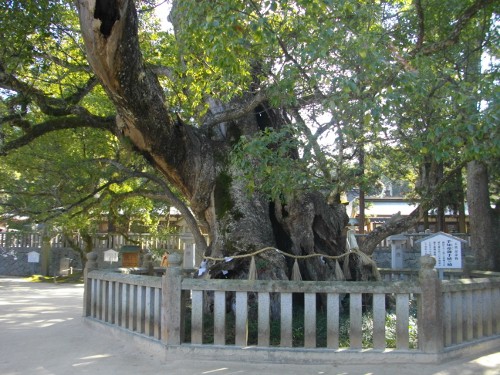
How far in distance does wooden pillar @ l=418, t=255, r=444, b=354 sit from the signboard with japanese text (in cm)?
397

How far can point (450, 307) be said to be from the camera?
6.23m

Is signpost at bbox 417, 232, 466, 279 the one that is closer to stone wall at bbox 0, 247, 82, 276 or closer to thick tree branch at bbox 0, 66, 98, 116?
thick tree branch at bbox 0, 66, 98, 116

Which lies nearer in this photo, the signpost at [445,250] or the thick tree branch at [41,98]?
the thick tree branch at [41,98]

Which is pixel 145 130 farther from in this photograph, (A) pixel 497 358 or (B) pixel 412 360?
(A) pixel 497 358

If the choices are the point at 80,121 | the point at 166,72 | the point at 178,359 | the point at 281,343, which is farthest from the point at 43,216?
the point at 281,343

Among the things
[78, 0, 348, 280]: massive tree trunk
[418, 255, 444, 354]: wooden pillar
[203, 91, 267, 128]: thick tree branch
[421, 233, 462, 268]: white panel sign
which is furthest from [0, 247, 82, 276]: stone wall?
[418, 255, 444, 354]: wooden pillar

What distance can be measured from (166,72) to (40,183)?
20.2 ft

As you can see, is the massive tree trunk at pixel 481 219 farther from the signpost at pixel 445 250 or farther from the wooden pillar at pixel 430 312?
the wooden pillar at pixel 430 312

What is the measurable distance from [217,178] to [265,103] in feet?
6.58

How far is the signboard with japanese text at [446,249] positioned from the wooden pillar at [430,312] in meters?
3.97

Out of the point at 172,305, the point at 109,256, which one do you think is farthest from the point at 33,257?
the point at 172,305

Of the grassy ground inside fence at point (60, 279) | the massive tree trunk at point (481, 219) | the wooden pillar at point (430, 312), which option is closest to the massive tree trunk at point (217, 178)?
the wooden pillar at point (430, 312)

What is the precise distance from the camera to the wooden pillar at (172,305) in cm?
631

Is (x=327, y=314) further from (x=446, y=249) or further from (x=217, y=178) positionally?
(x=446, y=249)
